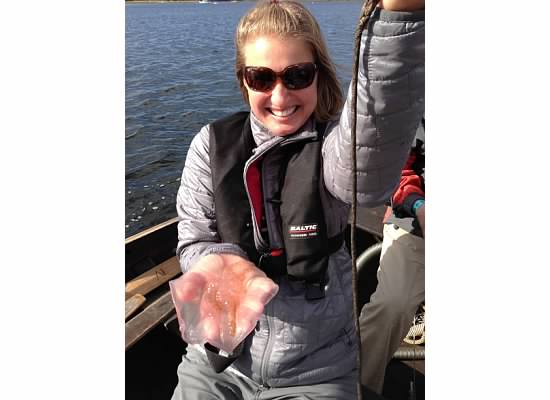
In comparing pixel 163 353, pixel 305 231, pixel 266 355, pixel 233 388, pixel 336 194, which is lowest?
pixel 163 353

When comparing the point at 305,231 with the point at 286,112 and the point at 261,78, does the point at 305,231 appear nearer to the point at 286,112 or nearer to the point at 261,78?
the point at 286,112

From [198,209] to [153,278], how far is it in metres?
1.88

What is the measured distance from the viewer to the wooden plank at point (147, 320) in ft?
8.04

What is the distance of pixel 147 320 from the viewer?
8.43 feet

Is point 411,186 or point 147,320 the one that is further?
point 147,320

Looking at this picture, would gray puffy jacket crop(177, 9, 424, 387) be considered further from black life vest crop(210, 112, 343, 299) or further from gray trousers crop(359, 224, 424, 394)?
gray trousers crop(359, 224, 424, 394)

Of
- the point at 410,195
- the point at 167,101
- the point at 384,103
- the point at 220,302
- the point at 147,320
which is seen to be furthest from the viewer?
the point at 167,101

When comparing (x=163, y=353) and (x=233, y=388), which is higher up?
(x=233, y=388)

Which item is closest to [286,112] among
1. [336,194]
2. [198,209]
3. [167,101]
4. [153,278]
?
[336,194]

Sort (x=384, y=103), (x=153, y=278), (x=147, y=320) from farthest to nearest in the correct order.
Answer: (x=153, y=278)
(x=147, y=320)
(x=384, y=103)

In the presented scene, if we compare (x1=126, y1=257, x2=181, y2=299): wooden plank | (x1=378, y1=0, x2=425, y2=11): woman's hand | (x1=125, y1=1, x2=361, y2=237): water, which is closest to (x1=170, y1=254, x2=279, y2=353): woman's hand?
(x1=378, y1=0, x2=425, y2=11): woman's hand

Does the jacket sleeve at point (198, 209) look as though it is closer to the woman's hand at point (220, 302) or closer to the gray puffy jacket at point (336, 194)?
the gray puffy jacket at point (336, 194)
